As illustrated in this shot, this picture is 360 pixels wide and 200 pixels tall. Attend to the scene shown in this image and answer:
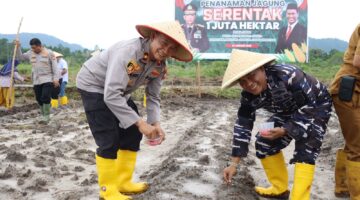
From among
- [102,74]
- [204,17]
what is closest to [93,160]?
[102,74]

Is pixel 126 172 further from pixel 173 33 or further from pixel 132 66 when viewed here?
pixel 173 33

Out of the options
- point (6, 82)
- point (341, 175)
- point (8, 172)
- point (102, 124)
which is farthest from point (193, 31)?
point (102, 124)

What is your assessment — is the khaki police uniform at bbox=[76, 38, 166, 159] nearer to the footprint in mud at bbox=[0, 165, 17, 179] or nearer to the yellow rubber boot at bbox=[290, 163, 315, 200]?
the yellow rubber boot at bbox=[290, 163, 315, 200]

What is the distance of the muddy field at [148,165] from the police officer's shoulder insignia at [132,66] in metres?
0.91

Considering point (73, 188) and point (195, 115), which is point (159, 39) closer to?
point (73, 188)

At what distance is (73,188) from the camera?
12.4 ft

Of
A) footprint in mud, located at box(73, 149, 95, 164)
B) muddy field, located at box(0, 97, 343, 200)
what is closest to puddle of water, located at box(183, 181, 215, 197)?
muddy field, located at box(0, 97, 343, 200)

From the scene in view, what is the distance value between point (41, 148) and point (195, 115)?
192 inches

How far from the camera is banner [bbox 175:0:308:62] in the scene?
592 inches

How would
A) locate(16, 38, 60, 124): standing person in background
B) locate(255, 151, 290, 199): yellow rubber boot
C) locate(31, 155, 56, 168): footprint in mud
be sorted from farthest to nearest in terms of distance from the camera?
locate(16, 38, 60, 124): standing person in background, locate(31, 155, 56, 168): footprint in mud, locate(255, 151, 290, 199): yellow rubber boot

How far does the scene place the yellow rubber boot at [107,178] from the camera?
3061 millimetres

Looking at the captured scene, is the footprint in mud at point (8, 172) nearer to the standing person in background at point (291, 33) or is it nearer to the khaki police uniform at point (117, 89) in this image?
the khaki police uniform at point (117, 89)

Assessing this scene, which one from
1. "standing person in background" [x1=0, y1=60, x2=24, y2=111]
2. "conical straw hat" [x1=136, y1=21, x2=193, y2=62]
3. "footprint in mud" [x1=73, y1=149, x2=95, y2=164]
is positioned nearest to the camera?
"conical straw hat" [x1=136, y1=21, x2=193, y2=62]

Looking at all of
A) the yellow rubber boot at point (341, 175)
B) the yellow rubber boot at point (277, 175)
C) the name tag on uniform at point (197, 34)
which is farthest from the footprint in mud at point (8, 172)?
the name tag on uniform at point (197, 34)
